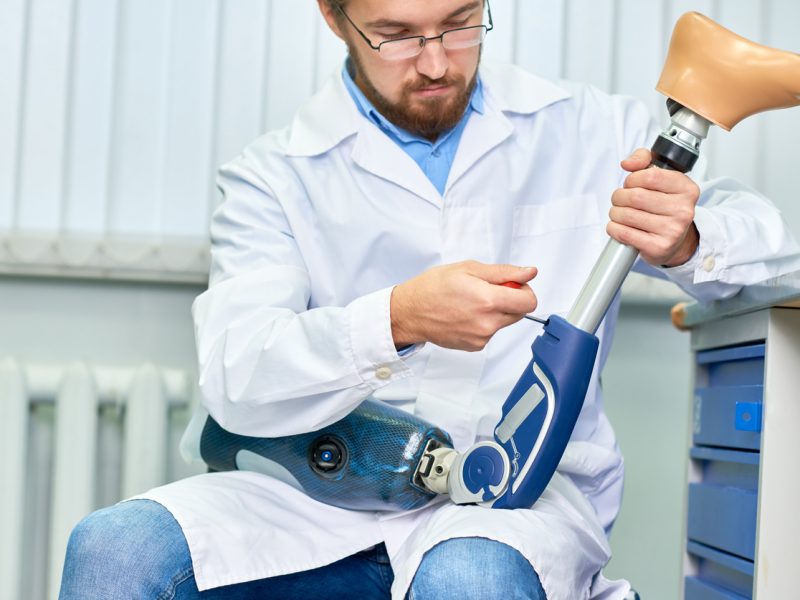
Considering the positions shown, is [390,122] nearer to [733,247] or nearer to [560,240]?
[560,240]

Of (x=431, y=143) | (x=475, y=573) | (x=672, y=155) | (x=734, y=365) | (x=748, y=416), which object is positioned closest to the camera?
(x=475, y=573)

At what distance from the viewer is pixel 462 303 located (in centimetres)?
105

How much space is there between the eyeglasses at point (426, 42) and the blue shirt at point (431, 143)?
0.09 m

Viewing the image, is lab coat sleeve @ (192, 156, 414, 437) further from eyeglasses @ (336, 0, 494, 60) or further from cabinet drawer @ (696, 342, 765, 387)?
cabinet drawer @ (696, 342, 765, 387)

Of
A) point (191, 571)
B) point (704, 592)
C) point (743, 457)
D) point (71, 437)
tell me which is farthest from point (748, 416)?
point (71, 437)

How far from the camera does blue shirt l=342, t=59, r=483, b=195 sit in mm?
1429

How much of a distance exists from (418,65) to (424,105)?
0.17 feet

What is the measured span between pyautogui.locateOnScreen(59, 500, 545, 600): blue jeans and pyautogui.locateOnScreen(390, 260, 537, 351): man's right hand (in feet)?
0.67

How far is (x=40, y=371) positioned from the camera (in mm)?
1816

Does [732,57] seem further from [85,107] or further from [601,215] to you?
[85,107]

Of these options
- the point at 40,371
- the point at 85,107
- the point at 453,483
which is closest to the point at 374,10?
the point at 453,483

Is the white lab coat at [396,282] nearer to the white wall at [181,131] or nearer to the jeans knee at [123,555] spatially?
the jeans knee at [123,555]

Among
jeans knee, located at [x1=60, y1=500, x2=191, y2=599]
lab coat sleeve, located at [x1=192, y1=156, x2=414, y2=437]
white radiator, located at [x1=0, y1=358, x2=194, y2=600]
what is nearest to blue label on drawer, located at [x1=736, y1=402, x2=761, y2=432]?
lab coat sleeve, located at [x1=192, y1=156, x2=414, y2=437]

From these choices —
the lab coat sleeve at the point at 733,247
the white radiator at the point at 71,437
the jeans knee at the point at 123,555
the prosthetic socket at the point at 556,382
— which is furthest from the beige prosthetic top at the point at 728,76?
the white radiator at the point at 71,437
